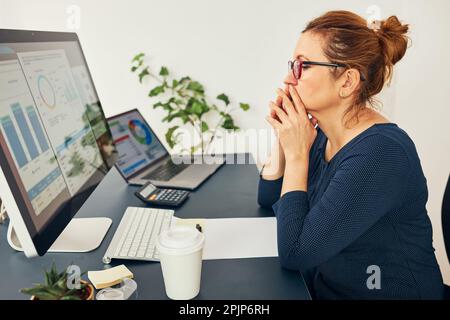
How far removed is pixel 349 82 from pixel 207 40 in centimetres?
150

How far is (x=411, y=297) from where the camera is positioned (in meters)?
0.98

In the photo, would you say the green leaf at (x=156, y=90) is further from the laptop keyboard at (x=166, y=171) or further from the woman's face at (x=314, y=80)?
the woman's face at (x=314, y=80)

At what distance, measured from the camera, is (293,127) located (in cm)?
111

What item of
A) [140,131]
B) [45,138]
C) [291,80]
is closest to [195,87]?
[140,131]

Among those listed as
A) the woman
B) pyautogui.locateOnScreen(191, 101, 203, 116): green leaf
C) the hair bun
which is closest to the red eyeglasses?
the woman

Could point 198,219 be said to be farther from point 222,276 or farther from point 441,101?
point 441,101

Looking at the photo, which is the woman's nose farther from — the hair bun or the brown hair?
the hair bun

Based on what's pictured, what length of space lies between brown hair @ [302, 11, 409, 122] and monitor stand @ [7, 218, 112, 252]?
70 cm

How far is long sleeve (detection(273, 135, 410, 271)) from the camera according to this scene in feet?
2.94

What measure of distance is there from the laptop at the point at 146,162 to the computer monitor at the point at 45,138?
197mm

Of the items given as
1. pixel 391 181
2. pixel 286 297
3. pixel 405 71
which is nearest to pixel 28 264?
pixel 286 297

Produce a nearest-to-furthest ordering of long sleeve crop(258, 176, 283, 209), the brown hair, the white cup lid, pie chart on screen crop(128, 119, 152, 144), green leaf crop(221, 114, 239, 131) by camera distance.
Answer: the white cup lid, the brown hair, long sleeve crop(258, 176, 283, 209), pie chart on screen crop(128, 119, 152, 144), green leaf crop(221, 114, 239, 131)

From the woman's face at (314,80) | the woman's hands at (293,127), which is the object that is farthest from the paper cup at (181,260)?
the woman's face at (314,80)

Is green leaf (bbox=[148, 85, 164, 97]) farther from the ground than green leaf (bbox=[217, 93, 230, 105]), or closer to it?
farther from the ground
